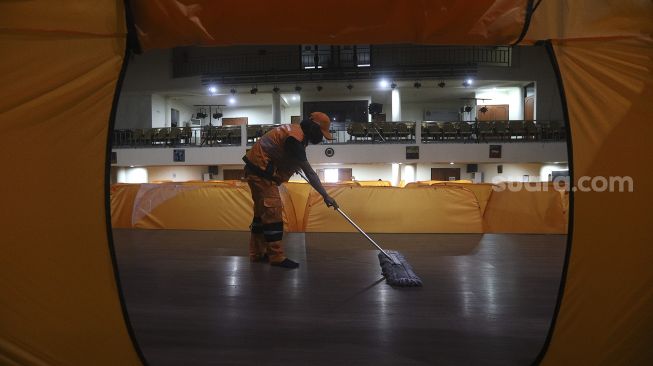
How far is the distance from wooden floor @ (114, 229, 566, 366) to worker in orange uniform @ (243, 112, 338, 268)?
1.18 feet

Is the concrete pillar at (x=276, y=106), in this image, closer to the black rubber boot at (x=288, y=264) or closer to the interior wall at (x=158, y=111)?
the interior wall at (x=158, y=111)

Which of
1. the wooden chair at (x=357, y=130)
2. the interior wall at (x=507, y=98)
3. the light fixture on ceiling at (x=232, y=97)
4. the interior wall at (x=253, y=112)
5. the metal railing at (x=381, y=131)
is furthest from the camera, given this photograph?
the interior wall at (x=253, y=112)

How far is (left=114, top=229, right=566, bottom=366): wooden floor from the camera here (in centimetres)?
161

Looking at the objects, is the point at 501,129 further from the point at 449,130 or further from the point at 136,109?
the point at 136,109

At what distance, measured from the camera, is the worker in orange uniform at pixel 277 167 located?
10.0 ft

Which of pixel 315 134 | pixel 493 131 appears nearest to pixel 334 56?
pixel 493 131

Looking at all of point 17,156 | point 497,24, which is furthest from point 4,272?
point 497,24

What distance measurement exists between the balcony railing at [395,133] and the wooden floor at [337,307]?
35.9 feet

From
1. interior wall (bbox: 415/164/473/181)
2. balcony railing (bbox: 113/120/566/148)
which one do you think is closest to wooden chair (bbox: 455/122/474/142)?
balcony railing (bbox: 113/120/566/148)

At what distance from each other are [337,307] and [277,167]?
1615 mm

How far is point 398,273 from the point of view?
8.90ft

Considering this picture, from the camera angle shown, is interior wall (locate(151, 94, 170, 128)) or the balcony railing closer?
the balcony railing

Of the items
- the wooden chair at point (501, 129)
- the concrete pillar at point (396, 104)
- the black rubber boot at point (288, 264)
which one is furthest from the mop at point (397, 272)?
the concrete pillar at point (396, 104)

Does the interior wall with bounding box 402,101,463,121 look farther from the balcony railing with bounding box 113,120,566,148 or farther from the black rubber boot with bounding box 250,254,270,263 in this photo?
the black rubber boot with bounding box 250,254,270,263
